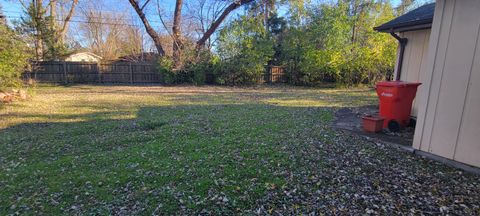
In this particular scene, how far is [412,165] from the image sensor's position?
3.21m

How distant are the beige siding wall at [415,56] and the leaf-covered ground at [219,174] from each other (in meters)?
2.20

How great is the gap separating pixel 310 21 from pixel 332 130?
1241cm

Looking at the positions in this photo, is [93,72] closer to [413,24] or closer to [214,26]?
[214,26]

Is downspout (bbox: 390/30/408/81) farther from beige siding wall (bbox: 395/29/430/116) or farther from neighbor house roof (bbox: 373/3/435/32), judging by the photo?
neighbor house roof (bbox: 373/3/435/32)

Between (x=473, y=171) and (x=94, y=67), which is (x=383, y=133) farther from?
(x=94, y=67)

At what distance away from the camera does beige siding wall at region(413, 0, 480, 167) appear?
290 centimetres

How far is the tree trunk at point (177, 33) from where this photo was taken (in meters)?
15.9

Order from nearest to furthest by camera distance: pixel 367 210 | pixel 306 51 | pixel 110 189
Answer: pixel 367 210
pixel 110 189
pixel 306 51

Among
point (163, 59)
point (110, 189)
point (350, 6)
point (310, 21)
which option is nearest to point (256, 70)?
point (310, 21)

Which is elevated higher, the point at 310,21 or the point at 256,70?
the point at 310,21

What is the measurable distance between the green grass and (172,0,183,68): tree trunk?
32.4 ft

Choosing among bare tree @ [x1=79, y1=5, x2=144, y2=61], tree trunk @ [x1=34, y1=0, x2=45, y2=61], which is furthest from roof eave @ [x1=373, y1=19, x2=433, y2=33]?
bare tree @ [x1=79, y1=5, x2=144, y2=61]

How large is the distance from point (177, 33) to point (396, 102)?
1464 cm

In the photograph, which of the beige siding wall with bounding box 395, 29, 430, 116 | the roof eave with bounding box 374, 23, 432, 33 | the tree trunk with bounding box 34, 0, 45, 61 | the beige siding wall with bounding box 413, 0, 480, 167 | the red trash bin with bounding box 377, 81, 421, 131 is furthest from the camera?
the tree trunk with bounding box 34, 0, 45, 61
